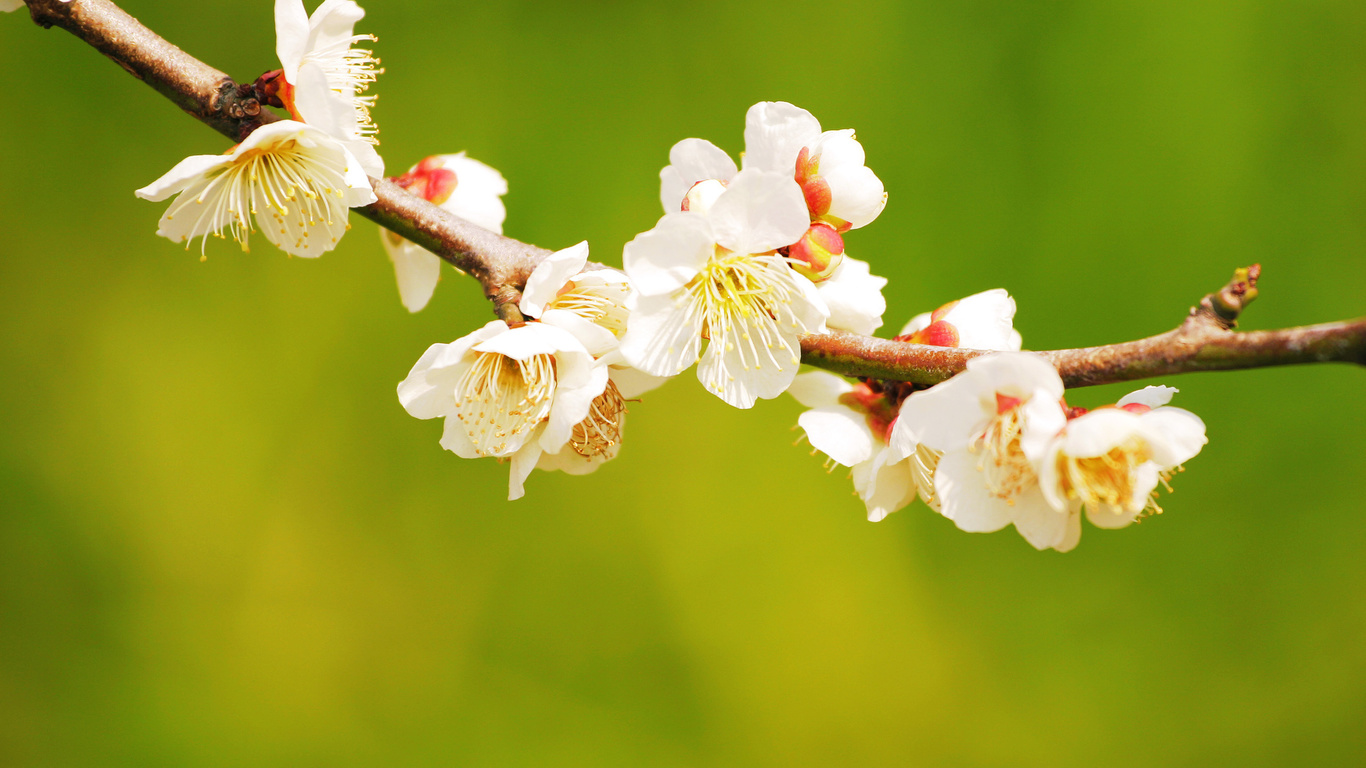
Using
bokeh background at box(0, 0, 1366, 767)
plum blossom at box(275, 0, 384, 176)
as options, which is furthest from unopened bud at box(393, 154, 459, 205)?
bokeh background at box(0, 0, 1366, 767)

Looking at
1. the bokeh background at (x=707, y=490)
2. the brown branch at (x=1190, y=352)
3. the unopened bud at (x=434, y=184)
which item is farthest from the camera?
the bokeh background at (x=707, y=490)

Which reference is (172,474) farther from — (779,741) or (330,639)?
(779,741)

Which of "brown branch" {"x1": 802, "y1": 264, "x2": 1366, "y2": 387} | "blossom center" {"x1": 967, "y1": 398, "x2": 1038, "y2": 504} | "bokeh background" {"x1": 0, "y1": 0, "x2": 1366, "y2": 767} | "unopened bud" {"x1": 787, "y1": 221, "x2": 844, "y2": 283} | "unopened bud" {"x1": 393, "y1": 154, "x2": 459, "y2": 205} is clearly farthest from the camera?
"bokeh background" {"x1": 0, "y1": 0, "x2": 1366, "y2": 767}

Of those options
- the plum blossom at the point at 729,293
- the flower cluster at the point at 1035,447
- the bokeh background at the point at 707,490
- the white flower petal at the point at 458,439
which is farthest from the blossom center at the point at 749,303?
the bokeh background at the point at 707,490

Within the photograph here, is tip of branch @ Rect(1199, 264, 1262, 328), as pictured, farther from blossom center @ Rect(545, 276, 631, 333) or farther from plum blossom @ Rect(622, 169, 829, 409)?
blossom center @ Rect(545, 276, 631, 333)

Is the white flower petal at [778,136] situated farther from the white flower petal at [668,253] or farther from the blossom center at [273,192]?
the blossom center at [273,192]

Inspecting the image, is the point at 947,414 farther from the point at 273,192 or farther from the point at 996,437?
the point at 273,192

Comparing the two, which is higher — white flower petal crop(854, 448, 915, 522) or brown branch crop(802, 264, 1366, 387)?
brown branch crop(802, 264, 1366, 387)

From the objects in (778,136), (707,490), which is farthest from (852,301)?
(707,490)
